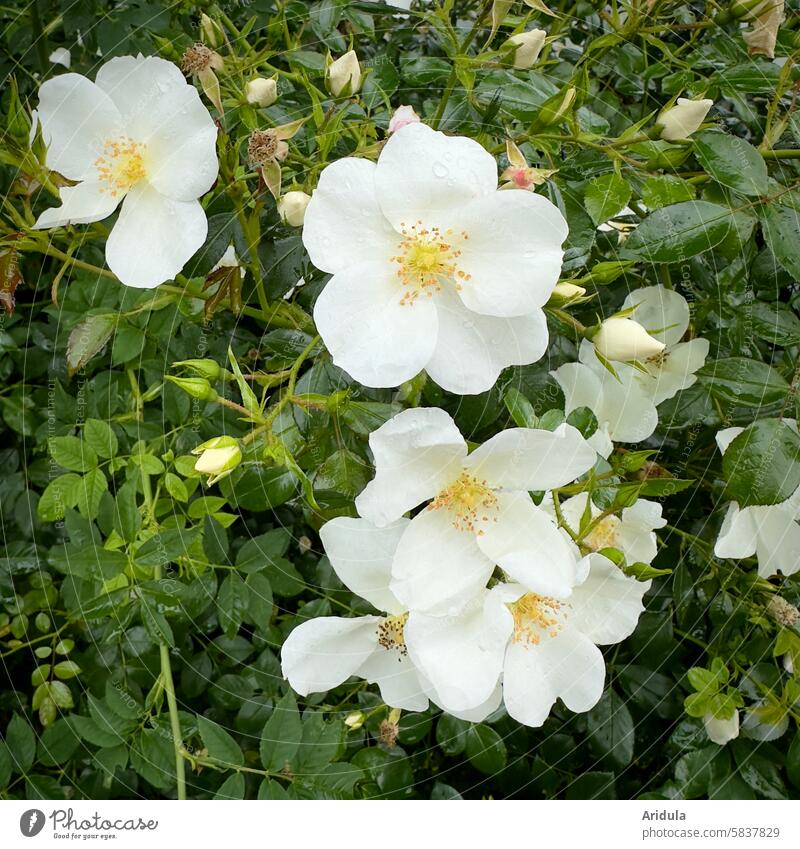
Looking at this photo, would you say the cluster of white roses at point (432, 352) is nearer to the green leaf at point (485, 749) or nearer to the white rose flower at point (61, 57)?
the green leaf at point (485, 749)

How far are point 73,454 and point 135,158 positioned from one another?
249 millimetres

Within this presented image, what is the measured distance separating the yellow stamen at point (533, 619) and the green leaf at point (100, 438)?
0.35m

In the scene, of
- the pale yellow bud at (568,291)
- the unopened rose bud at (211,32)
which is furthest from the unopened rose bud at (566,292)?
the unopened rose bud at (211,32)

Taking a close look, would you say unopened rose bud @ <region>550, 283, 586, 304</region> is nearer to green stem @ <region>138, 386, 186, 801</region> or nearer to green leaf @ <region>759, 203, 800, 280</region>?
green leaf @ <region>759, 203, 800, 280</region>

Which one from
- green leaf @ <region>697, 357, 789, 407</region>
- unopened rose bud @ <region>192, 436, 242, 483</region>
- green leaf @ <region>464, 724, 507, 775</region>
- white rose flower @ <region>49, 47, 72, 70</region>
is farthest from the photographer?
white rose flower @ <region>49, 47, 72, 70</region>

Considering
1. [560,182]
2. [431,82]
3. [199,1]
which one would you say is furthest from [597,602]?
[199,1]

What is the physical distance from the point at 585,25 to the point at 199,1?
0.39 m

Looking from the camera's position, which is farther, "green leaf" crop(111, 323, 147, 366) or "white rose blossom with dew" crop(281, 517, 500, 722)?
"green leaf" crop(111, 323, 147, 366)

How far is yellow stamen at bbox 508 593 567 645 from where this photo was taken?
56 centimetres

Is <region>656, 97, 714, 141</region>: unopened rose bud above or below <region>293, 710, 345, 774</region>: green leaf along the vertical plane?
above

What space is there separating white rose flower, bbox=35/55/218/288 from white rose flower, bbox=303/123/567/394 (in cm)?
11

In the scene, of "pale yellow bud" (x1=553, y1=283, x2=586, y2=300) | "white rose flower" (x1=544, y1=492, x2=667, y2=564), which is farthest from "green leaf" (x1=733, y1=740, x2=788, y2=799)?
"pale yellow bud" (x1=553, y1=283, x2=586, y2=300)

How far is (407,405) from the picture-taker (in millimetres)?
588

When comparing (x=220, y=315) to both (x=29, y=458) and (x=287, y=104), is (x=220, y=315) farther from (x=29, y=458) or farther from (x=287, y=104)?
(x=29, y=458)
